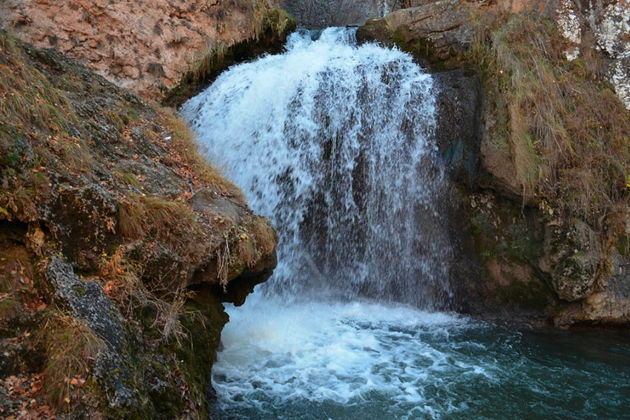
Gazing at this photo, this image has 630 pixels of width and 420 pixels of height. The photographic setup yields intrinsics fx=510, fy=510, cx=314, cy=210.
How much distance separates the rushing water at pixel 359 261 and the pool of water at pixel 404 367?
0.02m

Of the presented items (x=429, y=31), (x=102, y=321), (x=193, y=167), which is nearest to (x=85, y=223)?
(x=102, y=321)

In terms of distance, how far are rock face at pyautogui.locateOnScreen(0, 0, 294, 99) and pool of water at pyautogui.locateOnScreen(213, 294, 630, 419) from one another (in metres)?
5.06

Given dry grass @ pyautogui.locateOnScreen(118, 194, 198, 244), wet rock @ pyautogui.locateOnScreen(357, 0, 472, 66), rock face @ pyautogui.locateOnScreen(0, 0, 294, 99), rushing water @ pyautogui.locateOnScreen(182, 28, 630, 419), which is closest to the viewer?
dry grass @ pyautogui.locateOnScreen(118, 194, 198, 244)

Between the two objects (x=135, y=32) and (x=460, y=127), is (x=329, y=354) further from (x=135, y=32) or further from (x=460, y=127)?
(x=135, y=32)

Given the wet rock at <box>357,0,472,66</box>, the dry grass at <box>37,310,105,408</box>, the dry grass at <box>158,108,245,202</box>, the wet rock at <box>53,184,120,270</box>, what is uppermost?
the wet rock at <box>357,0,472,66</box>

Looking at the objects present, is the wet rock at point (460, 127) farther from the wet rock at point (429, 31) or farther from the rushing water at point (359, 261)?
the wet rock at point (429, 31)

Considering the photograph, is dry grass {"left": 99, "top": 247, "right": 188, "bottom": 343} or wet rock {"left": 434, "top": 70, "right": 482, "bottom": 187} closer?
dry grass {"left": 99, "top": 247, "right": 188, "bottom": 343}

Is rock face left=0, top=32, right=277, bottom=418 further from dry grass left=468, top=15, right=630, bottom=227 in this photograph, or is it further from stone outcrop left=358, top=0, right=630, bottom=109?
stone outcrop left=358, top=0, right=630, bottom=109

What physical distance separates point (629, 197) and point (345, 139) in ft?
15.4

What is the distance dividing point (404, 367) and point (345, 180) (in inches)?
138

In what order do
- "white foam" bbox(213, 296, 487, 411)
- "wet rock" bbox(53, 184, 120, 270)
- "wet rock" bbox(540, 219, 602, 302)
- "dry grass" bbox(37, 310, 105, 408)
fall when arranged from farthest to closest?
"wet rock" bbox(540, 219, 602, 302), "white foam" bbox(213, 296, 487, 411), "wet rock" bbox(53, 184, 120, 270), "dry grass" bbox(37, 310, 105, 408)

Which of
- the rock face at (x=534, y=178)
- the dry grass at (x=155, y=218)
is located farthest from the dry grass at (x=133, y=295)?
the rock face at (x=534, y=178)

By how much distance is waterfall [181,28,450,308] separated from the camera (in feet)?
27.5

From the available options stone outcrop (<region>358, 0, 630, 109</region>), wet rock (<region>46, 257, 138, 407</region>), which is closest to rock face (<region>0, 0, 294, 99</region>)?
stone outcrop (<region>358, 0, 630, 109</region>)
